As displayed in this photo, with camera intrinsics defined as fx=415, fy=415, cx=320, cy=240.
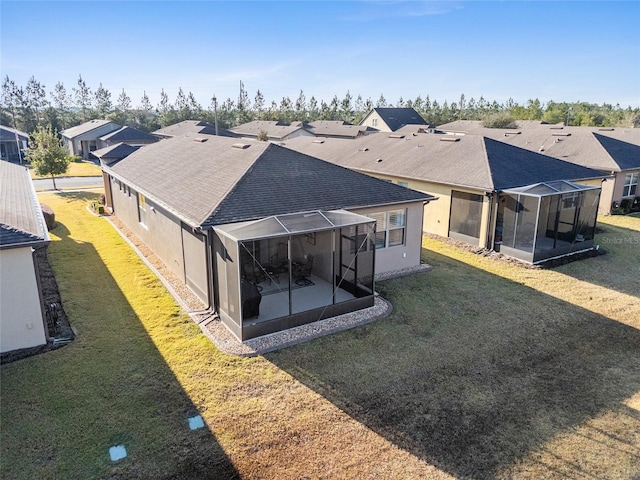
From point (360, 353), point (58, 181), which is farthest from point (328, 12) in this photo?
point (58, 181)

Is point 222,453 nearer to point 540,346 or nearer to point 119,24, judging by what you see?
point 540,346

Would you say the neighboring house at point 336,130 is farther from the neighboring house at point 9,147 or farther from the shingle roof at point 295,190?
the shingle roof at point 295,190

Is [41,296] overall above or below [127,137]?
below

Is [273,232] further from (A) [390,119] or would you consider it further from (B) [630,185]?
(A) [390,119]

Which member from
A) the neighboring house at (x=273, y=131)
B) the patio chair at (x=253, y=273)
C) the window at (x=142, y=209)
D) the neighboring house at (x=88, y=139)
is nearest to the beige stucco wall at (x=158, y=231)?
the window at (x=142, y=209)

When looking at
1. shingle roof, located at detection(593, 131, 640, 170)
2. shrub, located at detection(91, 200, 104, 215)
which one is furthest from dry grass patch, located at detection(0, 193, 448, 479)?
shingle roof, located at detection(593, 131, 640, 170)

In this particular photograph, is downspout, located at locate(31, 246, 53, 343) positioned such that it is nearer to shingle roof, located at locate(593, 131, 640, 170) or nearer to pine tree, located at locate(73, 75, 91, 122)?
shingle roof, located at locate(593, 131, 640, 170)

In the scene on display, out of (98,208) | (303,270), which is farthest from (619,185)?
(98,208)
